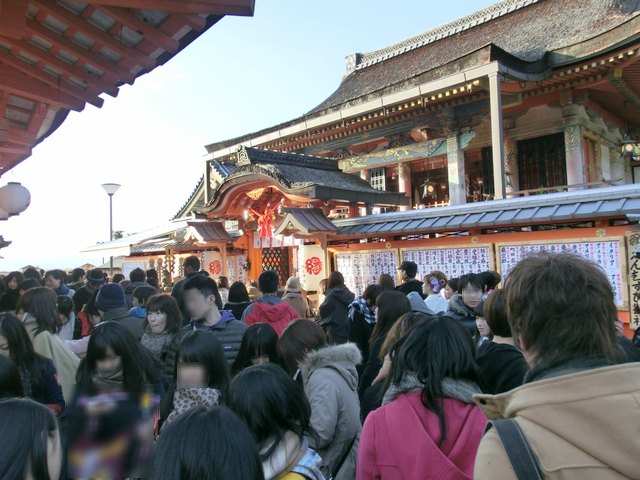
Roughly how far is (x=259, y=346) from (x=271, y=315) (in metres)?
1.32

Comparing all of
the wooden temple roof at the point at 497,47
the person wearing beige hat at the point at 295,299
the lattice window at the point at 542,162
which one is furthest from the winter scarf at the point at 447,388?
the lattice window at the point at 542,162

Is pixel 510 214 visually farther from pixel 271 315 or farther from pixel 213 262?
pixel 213 262

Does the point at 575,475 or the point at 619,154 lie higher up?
the point at 619,154

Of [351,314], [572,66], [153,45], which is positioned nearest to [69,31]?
[153,45]

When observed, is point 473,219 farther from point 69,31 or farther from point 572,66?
point 69,31

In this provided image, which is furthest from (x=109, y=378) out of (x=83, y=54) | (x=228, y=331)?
(x=83, y=54)

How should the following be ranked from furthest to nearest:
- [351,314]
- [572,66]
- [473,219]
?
[572,66], [473,219], [351,314]

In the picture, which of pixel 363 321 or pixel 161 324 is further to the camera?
pixel 363 321

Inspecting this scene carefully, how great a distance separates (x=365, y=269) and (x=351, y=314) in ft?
15.1

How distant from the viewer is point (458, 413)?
1799 mm

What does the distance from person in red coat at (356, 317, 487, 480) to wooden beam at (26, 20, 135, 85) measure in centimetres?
408

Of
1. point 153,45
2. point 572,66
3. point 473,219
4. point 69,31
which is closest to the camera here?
point 69,31

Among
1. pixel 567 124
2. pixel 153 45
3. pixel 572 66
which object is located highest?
pixel 572 66

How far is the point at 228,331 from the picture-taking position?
143 inches
